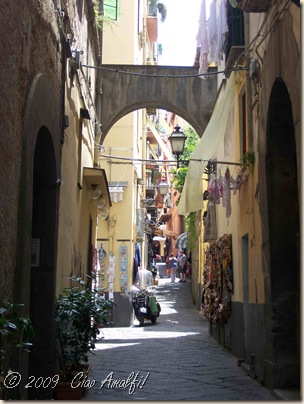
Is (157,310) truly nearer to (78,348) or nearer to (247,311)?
(247,311)

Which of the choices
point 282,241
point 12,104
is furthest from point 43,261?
point 282,241

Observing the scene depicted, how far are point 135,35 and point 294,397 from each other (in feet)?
52.6

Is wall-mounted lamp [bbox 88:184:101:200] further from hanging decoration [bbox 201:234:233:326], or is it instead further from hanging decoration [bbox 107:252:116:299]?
hanging decoration [bbox 107:252:116:299]

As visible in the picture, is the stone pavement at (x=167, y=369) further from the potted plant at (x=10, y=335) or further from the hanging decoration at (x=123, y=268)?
the potted plant at (x=10, y=335)

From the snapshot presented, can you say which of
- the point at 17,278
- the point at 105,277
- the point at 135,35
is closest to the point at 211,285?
the point at 105,277

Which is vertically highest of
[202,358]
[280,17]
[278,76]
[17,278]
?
[280,17]

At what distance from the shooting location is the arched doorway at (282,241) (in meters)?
7.11

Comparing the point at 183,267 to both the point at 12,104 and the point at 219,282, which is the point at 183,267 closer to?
the point at 219,282

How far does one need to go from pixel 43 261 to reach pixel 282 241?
2.90 metres

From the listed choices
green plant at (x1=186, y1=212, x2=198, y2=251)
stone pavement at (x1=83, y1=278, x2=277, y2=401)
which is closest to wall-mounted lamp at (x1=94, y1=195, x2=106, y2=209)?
stone pavement at (x1=83, y1=278, x2=277, y2=401)

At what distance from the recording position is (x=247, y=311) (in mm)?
9797

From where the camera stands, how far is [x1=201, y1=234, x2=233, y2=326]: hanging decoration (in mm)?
11477

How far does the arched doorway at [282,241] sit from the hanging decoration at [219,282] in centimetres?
395

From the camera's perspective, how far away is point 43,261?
6.44m
